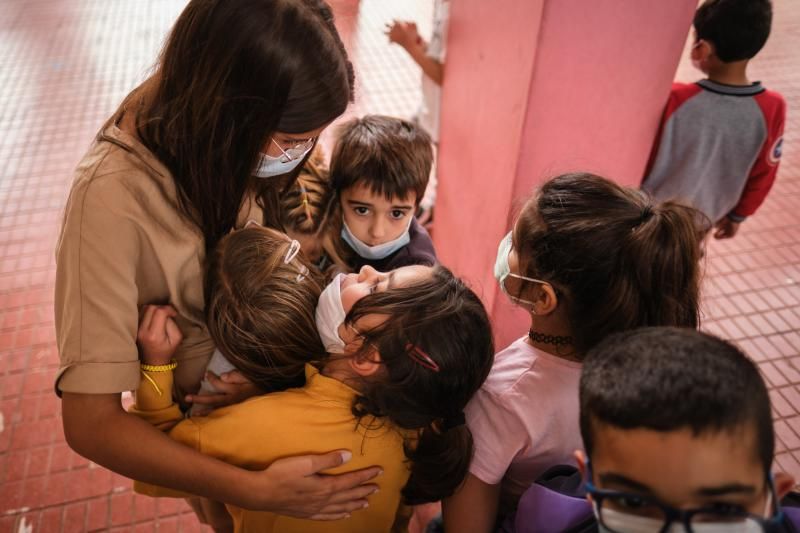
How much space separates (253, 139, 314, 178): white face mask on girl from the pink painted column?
76 centimetres

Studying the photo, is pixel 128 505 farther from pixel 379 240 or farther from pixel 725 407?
pixel 725 407

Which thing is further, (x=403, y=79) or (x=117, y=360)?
(x=403, y=79)

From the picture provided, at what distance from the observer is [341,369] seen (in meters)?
1.31

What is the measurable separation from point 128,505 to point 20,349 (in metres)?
1.19

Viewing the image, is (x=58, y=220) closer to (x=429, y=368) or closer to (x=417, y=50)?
(x=417, y=50)

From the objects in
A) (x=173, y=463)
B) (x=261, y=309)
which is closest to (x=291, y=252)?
(x=261, y=309)

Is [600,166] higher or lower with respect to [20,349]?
higher

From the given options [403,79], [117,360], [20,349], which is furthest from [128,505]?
[403,79]

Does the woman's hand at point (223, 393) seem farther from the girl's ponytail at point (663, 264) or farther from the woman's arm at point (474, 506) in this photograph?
the girl's ponytail at point (663, 264)

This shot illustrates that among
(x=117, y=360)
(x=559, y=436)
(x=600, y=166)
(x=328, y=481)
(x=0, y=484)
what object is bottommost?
(x=0, y=484)

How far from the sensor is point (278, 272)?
4.59ft

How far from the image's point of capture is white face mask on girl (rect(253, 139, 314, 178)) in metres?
1.31

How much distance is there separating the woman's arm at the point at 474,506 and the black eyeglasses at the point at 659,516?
1.53ft

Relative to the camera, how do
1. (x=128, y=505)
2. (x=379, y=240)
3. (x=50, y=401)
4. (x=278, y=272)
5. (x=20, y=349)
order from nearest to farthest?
(x=278, y=272) → (x=379, y=240) → (x=128, y=505) → (x=50, y=401) → (x=20, y=349)
